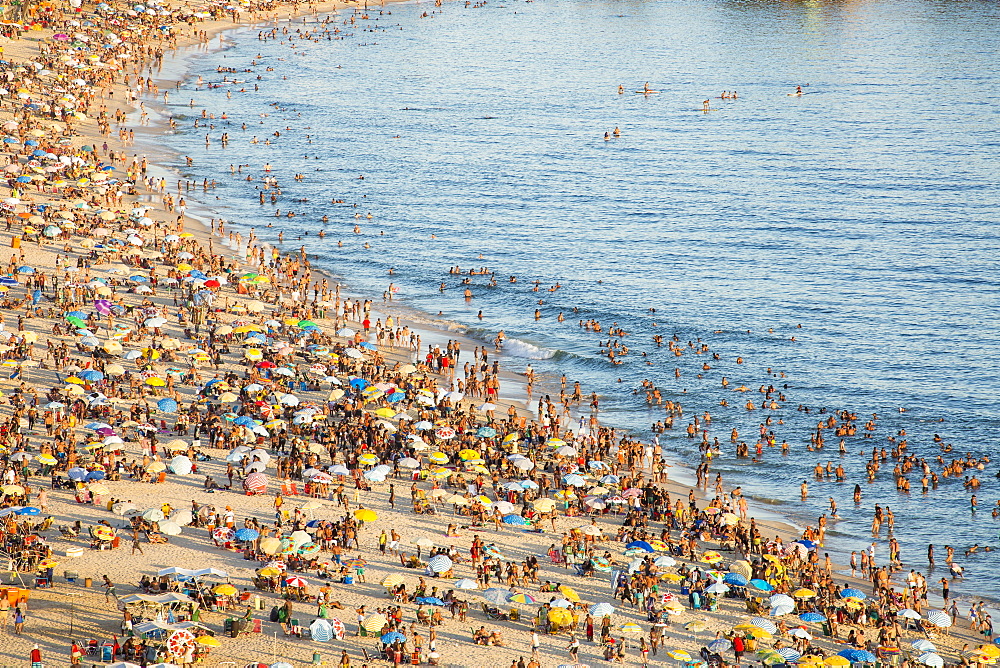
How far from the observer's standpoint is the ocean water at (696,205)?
51125 millimetres

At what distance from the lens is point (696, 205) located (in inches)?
3199

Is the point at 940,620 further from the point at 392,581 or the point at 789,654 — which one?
the point at 392,581

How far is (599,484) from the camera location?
1640 inches

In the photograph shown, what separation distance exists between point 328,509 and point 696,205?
50776 mm

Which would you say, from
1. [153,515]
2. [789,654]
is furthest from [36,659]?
[789,654]

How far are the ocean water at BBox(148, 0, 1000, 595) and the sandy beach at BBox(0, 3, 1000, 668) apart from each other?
19.3 ft

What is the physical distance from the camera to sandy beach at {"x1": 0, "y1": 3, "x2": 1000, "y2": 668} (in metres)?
30.5

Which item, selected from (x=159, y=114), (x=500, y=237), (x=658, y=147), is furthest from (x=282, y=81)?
(x=500, y=237)

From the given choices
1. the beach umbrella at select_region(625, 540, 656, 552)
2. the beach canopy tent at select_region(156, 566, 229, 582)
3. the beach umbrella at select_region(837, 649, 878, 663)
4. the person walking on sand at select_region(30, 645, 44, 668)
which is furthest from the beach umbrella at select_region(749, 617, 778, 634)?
the person walking on sand at select_region(30, 645, 44, 668)

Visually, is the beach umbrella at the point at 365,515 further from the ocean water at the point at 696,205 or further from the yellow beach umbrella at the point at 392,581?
the ocean water at the point at 696,205

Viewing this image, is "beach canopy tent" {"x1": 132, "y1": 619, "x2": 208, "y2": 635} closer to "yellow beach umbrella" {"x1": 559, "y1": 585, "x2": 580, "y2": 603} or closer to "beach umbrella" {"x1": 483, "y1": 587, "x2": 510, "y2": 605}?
"beach umbrella" {"x1": 483, "y1": 587, "x2": 510, "y2": 605}

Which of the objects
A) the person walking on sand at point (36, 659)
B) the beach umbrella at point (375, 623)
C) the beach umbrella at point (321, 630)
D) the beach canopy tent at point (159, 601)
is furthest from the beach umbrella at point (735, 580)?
the person walking on sand at point (36, 659)

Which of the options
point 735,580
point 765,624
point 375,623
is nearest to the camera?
point 375,623

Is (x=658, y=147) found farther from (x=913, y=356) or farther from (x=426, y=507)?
(x=426, y=507)
